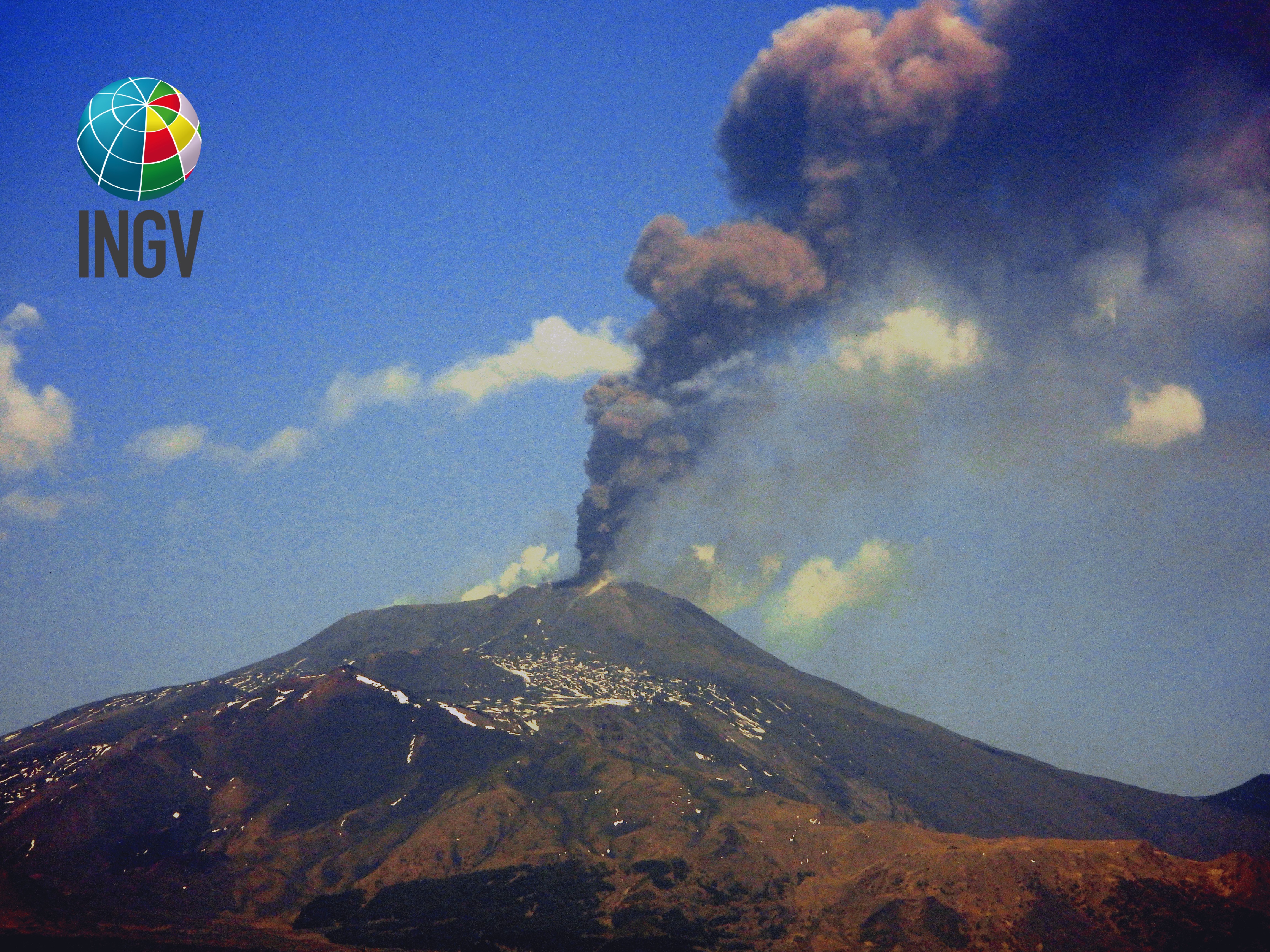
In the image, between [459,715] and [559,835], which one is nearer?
[559,835]

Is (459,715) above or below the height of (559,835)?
above

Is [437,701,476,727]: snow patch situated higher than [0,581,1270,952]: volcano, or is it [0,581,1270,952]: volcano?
[437,701,476,727]: snow patch

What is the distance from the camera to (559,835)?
138 metres

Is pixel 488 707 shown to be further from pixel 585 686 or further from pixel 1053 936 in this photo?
pixel 1053 936

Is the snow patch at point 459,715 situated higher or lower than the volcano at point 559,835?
higher

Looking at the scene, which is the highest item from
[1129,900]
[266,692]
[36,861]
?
[266,692]

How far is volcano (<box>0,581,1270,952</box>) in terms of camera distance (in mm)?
114000

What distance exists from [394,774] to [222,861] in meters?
27.8

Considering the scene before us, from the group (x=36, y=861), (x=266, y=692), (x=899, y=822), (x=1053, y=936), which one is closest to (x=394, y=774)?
(x=266, y=692)

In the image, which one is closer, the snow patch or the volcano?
the volcano

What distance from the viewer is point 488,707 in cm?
18112

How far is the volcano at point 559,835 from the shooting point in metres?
114

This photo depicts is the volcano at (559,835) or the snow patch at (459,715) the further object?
the snow patch at (459,715)

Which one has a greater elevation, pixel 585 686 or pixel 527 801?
pixel 585 686
